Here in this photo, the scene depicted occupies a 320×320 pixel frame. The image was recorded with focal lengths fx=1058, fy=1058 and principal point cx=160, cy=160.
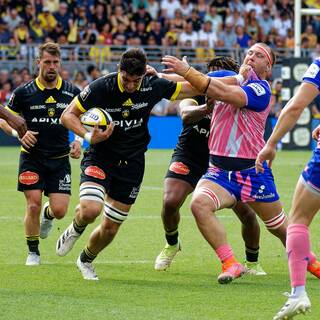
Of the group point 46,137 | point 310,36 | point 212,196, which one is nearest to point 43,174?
point 46,137

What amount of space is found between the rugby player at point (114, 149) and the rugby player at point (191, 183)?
46 cm

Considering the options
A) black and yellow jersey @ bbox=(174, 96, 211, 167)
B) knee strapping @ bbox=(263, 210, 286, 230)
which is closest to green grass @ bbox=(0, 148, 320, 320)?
knee strapping @ bbox=(263, 210, 286, 230)

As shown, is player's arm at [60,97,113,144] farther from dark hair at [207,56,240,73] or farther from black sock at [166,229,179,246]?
black sock at [166,229,179,246]

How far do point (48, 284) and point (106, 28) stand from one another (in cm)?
2222

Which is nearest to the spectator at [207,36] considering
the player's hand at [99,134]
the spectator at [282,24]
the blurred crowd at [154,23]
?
the blurred crowd at [154,23]

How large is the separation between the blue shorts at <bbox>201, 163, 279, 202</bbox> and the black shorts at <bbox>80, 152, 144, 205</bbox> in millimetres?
809

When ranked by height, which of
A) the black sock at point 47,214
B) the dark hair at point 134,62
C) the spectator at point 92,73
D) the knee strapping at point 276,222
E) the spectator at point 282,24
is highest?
the dark hair at point 134,62

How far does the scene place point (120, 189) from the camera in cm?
970

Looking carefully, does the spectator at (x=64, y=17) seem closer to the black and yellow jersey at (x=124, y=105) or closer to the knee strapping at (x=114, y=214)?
the black and yellow jersey at (x=124, y=105)

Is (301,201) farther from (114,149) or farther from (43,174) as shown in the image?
(43,174)

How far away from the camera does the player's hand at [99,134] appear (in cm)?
912

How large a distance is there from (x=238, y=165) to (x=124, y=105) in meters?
1.17

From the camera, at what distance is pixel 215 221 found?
30.0ft

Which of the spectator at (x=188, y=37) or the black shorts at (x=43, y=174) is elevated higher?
the black shorts at (x=43, y=174)
